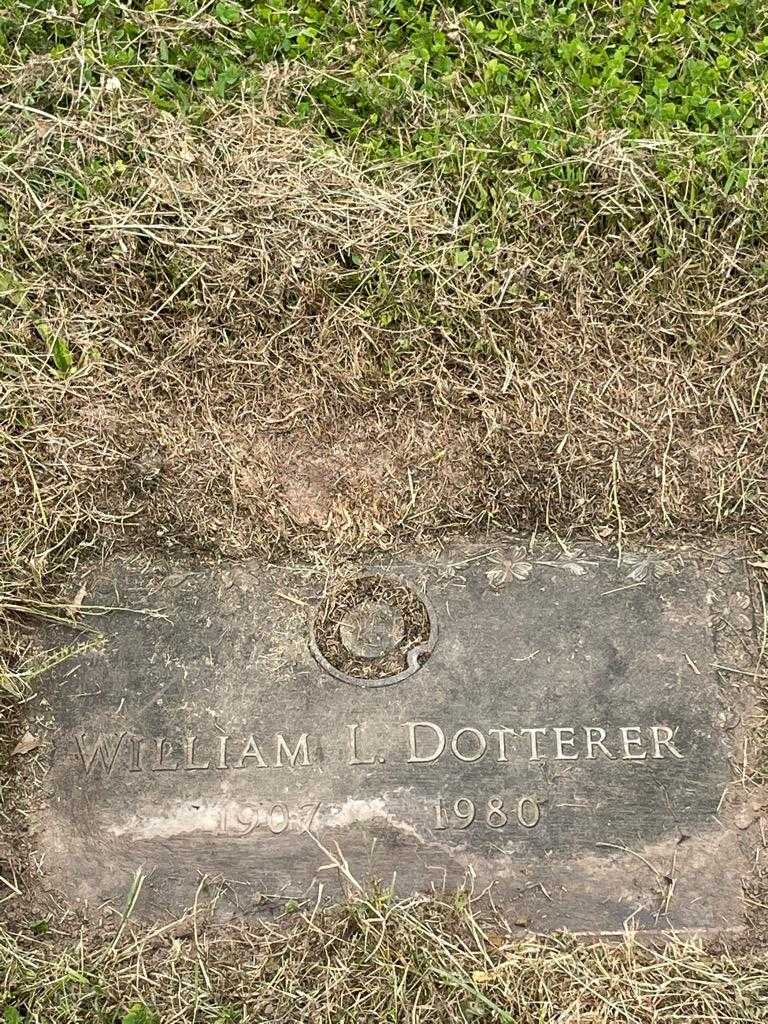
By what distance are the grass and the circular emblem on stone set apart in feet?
0.43

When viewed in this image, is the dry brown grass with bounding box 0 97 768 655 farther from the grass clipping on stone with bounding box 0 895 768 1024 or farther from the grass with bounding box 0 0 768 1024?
the grass clipping on stone with bounding box 0 895 768 1024

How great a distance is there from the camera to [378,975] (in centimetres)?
224

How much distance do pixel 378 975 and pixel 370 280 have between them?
1.85 metres

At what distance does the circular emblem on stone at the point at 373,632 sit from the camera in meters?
2.43

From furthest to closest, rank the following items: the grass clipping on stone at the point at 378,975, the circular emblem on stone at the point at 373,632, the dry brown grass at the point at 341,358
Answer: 1. the dry brown grass at the point at 341,358
2. the circular emblem on stone at the point at 373,632
3. the grass clipping on stone at the point at 378,975

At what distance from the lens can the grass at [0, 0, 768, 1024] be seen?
2586 mm

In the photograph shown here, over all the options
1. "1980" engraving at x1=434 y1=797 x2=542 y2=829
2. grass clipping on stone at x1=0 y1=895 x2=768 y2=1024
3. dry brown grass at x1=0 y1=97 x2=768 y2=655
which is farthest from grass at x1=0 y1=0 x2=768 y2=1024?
"1980" engraving at x1=434 y1=797 x2=542 y2=829

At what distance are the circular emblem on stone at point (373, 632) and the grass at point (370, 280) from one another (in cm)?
13

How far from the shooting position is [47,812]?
2.38m

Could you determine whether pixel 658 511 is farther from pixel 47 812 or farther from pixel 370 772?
pixel 47 812

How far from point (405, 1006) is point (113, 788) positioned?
89cm

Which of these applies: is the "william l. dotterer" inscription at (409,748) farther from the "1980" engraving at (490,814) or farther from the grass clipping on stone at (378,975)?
the grass clipping on stone at (378,975)

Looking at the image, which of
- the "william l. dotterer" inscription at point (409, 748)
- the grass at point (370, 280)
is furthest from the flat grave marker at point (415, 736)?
the grass at point (370, 280)

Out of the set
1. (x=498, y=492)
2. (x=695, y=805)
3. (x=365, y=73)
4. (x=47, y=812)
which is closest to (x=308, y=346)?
(x=498, y=492)
